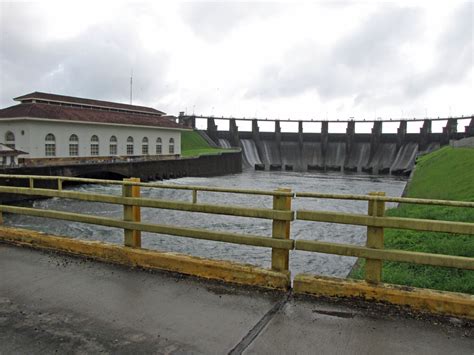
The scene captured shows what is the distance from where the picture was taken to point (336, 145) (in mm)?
64125

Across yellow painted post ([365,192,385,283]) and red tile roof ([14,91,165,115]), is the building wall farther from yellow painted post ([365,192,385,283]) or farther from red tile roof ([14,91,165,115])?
yellow painted post ([365,192,385,283])

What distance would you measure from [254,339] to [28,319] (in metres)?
2.08

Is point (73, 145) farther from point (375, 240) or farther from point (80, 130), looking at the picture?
point (375, 240)

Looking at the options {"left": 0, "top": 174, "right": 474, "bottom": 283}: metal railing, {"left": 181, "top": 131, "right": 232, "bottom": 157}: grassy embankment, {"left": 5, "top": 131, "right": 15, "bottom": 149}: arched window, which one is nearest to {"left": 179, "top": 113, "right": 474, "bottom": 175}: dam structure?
{"left": 181, "top": 131, "right": 232, "bottom": 157}: grassy embankment

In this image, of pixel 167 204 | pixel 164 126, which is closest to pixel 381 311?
pixel 167 204

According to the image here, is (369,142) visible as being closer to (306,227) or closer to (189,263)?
(306,227)

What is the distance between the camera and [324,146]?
63906 mm

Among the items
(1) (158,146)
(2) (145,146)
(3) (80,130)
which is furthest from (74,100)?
(1) (158,146)

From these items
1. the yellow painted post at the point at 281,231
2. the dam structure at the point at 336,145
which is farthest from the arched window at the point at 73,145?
the yellow painted post at the point at 281,231

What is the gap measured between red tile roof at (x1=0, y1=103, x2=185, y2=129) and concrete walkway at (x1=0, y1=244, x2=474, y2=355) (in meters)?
33.8

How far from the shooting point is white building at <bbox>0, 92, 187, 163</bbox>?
114 feet

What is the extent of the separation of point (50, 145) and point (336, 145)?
1660 inches

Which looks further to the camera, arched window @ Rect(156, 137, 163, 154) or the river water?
arched window @ Rect(156, 137, 163, 154)

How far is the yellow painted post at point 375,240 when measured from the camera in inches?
161
